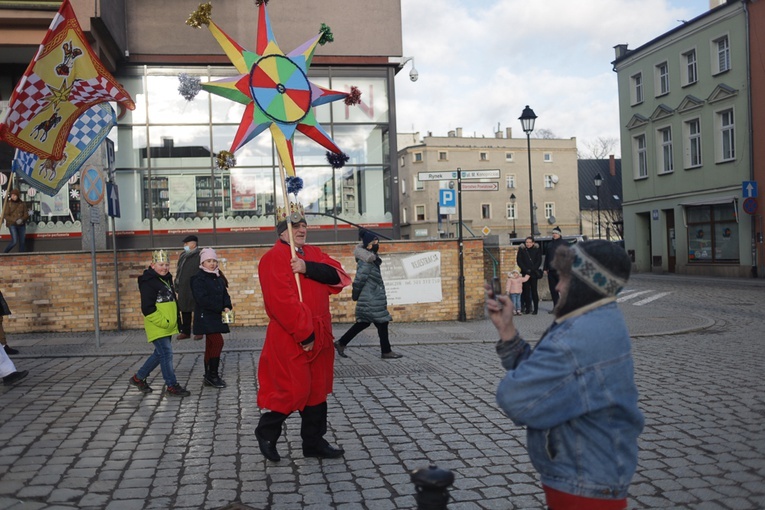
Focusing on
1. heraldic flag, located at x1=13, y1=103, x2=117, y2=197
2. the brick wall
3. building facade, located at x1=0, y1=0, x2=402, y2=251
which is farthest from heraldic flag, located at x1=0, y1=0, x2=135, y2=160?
building facade, located at x1=0, y1=0, x2=402, y2=251

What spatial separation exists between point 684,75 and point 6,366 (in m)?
31.7

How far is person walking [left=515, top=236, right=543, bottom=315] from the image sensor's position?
17219 mm

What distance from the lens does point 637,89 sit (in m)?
37.3

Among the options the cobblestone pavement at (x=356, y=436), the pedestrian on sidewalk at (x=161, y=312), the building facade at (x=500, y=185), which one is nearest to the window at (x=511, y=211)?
the building facade at (x=500, y=185)

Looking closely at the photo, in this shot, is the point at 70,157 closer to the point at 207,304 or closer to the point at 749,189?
the point at 207,304

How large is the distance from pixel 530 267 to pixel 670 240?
20.9 metres

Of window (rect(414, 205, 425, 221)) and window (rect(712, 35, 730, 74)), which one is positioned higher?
window (rect(712, 35, 730, 74))

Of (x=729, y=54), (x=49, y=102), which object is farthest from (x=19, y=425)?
(x=729, y=54)

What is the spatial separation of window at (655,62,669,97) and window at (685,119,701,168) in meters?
2.41

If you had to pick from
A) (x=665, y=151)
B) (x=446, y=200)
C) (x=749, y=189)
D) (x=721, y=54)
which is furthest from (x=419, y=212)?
(x=446, y=200)

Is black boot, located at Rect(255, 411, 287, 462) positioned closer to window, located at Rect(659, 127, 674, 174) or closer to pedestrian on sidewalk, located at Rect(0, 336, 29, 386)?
pedestrian on sidewalk, located at Rect(0, 336, 29, 386)

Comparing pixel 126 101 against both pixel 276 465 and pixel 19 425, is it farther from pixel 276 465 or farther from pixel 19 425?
pixel 276 465

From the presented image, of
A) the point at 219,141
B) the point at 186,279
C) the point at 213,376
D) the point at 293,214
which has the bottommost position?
the point at 213,376

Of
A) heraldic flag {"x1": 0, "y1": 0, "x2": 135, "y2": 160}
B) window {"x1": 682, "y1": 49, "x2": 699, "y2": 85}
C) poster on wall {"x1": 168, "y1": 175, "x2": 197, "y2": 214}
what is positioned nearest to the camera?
heraldic flag {"x1": 0, "y1": 0, "x2": 135, "y2": 160}
